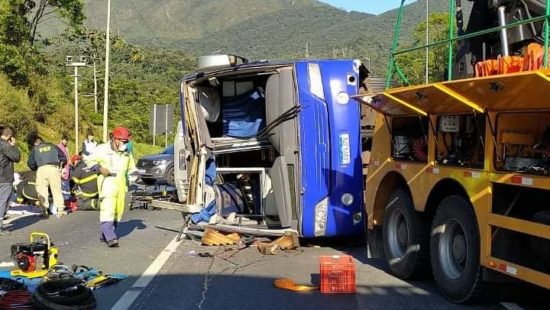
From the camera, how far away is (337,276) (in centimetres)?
684

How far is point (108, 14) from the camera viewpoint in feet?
123

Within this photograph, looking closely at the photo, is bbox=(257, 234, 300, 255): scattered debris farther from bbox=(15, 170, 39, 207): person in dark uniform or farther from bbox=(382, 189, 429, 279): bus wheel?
bbox=(15, 170, 39, 207): person in dark uniform

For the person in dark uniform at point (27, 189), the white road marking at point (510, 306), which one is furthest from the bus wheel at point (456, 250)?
the person in dark uniform at point (27, 189)

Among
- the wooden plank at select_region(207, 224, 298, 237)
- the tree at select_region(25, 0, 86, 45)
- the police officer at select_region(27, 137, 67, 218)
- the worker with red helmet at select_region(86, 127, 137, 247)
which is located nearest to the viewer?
the wooden plank at select_region(207, 224, 298, 237)

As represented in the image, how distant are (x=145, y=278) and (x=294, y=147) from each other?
2831mm

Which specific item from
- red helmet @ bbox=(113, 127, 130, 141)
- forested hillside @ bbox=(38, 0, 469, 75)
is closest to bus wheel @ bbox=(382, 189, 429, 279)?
red helmet @ bbox=(113, 127, 130, 141)

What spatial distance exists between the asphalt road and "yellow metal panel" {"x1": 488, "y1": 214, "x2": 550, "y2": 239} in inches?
36.6

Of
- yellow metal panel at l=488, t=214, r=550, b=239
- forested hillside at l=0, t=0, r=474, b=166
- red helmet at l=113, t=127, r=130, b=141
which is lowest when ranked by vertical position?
yellow metal panel at l=488, t=214, r=550, b=239

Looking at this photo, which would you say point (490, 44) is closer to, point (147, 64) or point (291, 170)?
point (291, 170)

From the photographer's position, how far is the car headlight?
9.38 m

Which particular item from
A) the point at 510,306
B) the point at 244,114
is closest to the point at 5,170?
the point at 244,114

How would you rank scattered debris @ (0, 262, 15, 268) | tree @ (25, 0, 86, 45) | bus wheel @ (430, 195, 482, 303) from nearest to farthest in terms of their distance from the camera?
bus wheel @ (430, 195, 482, 303), scattered debris @ (0, 262, 15, 268), tree @ (25, 0, 86, 45)

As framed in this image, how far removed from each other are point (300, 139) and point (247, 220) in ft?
6.69

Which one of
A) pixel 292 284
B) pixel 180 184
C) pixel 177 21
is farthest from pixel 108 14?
pixel 177 21
